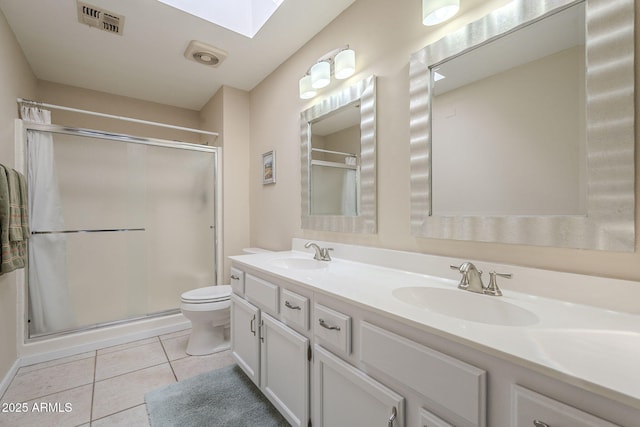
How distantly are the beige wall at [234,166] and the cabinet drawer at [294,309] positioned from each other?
68.7 inches

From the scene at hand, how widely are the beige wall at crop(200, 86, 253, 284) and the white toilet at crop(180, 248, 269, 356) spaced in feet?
2.42

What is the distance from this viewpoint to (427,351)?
2.48 ft

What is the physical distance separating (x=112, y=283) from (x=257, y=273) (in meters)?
1.75

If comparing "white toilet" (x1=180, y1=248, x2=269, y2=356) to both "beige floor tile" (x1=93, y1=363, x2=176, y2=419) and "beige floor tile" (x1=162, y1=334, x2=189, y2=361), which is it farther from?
"beige floor tile" (x1=93, y1=363, x2=176, y2=419)

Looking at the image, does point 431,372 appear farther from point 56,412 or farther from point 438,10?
point 56,412

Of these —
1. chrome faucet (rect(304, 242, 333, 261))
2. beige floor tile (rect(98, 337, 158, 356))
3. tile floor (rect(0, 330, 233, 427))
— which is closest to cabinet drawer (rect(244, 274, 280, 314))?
chrome faucet (rect(304, 242, 333, 261))

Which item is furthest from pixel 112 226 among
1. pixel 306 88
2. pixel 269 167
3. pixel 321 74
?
pixel 321 74

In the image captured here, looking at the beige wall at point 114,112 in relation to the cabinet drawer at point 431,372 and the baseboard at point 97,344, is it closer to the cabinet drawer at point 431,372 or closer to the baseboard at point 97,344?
the baseboard at point 97,344

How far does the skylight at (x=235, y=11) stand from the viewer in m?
1.89

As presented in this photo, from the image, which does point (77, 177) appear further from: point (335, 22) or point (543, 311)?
point (543, 311)

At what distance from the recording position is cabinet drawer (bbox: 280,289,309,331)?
1.22m

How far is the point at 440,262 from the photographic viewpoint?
1251 millimetres

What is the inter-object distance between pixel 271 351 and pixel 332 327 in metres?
0.58

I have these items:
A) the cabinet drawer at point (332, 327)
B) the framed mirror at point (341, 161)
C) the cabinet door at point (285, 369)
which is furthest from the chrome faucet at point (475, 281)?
the cabinet door at point (285, 369)
